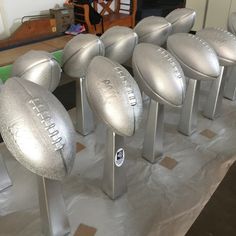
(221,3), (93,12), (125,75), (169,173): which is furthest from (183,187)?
(221,3)

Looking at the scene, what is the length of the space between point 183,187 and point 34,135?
15.9 inches

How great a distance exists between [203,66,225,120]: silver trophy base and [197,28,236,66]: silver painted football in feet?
0.36

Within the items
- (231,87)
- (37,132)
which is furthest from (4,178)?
(231,87)

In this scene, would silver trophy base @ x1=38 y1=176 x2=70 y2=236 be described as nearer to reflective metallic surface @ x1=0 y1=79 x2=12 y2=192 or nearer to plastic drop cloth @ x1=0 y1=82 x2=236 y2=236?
plastic drop cloth @ x1=0 y1=82 x2=236 y2=236

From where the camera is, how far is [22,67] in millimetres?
614

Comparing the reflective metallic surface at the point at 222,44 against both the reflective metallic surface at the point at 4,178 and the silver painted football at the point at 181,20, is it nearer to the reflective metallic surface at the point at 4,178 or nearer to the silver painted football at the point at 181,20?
the silver painted football at the point at 181,20

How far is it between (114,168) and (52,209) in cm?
16

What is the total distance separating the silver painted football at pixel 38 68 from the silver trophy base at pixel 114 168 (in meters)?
0.19

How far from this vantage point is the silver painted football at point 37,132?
16.2 inches

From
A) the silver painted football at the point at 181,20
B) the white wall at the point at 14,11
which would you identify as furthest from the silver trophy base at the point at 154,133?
the white wall at the point at 14,11

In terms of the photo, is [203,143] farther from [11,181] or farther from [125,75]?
[11,181]

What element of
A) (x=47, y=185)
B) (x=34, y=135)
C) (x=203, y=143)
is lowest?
(x=203, y=143)

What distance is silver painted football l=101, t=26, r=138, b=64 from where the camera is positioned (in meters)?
0.73

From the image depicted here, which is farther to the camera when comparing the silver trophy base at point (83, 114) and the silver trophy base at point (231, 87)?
the silver trophy base at point (231, 87)
